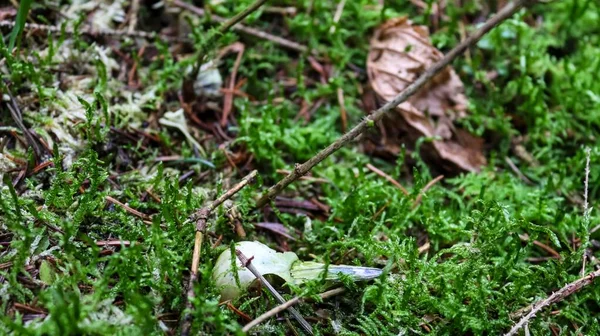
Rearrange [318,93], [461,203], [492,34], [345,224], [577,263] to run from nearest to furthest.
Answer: [577,263], [345,224], [461,203], [318,93], [492,34]

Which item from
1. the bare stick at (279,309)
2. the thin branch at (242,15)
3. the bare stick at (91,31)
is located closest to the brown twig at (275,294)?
the bare stick at (279,309)

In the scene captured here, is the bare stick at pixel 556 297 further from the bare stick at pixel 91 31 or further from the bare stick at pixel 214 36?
the bare stick at pixel 91 31

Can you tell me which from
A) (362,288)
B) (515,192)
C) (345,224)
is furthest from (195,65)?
(515,192)

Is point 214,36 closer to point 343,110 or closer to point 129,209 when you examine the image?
point 343,110

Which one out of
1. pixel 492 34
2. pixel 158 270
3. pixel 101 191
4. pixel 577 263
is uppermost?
pixel 492 34

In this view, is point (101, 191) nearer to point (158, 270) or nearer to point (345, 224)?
point (158, 270)

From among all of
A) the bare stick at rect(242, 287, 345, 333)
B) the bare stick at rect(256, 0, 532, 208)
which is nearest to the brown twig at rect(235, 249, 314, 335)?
the bare stick at rect(242, 287, 345, 333)

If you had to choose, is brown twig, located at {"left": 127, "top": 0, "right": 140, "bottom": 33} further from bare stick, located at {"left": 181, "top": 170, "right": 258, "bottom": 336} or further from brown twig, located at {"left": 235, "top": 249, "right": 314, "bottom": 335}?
brown twig, located at {"left": 235, "top": 249, "right": 314, "bottom": 335}
